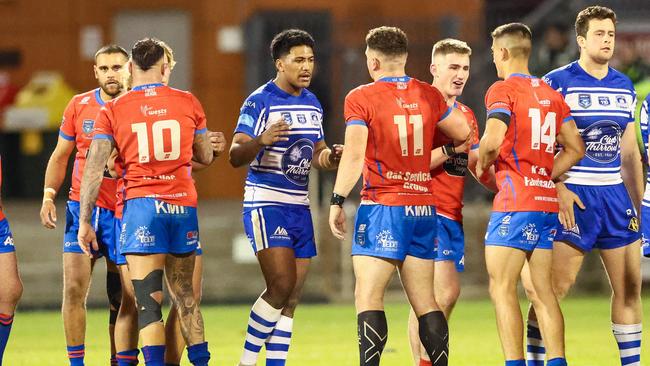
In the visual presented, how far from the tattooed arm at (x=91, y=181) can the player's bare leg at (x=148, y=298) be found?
324 millimetres

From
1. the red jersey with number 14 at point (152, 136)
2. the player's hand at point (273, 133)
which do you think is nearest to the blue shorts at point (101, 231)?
the red jersey with number 14 at point (152, 136)

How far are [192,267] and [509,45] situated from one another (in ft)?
8.65

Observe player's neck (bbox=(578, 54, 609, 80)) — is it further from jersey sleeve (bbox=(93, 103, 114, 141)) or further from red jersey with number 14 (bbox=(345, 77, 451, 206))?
jersey sleeve (bbox=(93, 103, 114, 141))

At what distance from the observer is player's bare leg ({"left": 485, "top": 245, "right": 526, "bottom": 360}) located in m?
8.28

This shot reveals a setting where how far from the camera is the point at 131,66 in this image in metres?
8.40

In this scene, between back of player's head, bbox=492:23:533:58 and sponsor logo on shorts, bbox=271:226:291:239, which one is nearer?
back of player's head, bbox=492:23:533:58

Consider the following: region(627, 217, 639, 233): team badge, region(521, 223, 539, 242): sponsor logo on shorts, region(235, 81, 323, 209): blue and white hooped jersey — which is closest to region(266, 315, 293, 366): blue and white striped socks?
region(235, 81, 323, 209): blue and white hooped jersey

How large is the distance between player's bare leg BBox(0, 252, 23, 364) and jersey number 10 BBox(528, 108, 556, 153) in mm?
3838

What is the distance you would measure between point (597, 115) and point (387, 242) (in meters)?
1.87

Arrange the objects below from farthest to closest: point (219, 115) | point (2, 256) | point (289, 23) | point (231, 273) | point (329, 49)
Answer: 1. point (219, 115)
2. point (289, 23)
3. point (329, 49)
4. point (231, 273)
5. point (2, 256)

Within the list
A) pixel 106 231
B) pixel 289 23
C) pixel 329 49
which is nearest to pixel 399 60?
pixel 106 231

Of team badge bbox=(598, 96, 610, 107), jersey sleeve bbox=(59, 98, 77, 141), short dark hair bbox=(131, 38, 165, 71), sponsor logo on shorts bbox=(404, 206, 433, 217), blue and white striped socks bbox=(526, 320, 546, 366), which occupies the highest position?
short dark hair bbox=(131, 38, 165, 71)

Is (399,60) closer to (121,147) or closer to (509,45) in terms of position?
(509,45)

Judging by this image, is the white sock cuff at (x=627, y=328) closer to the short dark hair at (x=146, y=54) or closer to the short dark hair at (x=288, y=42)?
the short dark hair at (x=288, y=42)
